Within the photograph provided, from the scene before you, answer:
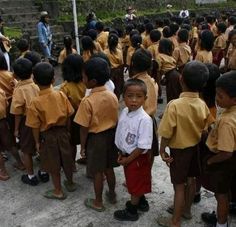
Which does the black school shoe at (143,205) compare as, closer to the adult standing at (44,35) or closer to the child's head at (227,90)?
the child's head at (227,90)

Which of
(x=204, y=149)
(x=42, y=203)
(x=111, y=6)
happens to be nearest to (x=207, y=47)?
(x=204, y=149)

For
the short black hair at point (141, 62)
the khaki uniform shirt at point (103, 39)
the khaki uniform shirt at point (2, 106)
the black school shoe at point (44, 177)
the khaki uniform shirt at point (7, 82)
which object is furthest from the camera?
the khaki uniform shirt at point (103, 39)

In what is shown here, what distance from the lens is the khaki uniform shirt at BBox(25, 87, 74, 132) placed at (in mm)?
3678

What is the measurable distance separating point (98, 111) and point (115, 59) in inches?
129

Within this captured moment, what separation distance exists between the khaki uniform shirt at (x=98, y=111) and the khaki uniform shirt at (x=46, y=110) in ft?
1.11

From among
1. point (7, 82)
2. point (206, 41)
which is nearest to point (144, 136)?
point (7, 82)

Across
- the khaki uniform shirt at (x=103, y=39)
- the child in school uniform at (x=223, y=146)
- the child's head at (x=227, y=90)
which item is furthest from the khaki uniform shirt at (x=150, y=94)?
the khaki uniform shirt at (x=103, y=39)

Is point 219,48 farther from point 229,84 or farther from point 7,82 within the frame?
point 229,84

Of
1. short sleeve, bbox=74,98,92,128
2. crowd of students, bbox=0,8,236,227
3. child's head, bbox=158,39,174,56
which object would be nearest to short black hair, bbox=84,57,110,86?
crowd of students, bbox=0,8,236,227

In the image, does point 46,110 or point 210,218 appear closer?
point 210,218

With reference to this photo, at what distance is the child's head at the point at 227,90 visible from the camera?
284cm

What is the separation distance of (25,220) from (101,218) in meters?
0.71

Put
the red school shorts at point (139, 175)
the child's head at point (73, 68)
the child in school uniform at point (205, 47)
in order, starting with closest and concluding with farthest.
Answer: the red school shorts at point (139, 175)
the child's head at point (73, 68)
the child in school uniform at point (205, 47)

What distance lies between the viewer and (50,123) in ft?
12.1
